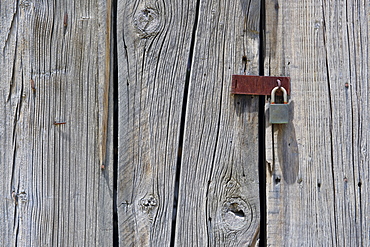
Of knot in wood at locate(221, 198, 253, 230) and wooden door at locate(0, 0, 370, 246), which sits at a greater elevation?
wooden door at locate(0, 0, 370, 246)

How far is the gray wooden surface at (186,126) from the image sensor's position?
151 centimetres

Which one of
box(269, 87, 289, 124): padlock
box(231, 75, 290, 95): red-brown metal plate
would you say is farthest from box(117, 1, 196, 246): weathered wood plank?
box(269, 87, 289, 124): padlock

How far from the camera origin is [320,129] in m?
1.54

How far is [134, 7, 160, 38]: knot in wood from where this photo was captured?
4.99 ft

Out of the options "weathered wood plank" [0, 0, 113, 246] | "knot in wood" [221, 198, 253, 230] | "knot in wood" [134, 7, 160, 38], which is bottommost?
"knot in wood" [221, 198, 253, 230]

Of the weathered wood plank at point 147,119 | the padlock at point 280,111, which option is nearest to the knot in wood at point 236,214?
the weathered wood plank at point 147,119

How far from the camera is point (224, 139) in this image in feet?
5.01

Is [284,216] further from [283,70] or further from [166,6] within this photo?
[166,6]

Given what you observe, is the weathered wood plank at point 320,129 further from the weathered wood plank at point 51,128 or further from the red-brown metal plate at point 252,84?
the weathered wood plank at point 51,128

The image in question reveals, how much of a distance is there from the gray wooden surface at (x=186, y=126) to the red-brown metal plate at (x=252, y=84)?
0.03 metres

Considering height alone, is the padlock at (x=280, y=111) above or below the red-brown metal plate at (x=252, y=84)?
below

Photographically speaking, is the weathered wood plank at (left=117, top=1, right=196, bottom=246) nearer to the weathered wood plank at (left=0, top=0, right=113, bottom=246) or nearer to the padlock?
the weathered wood plank at (left=0, top=0, right=113, bottom=246)

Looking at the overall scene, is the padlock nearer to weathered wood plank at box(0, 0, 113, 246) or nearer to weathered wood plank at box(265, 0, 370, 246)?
weathered wood plank at box(265, 0, 370, 246)

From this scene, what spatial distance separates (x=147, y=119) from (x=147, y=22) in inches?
14.8
